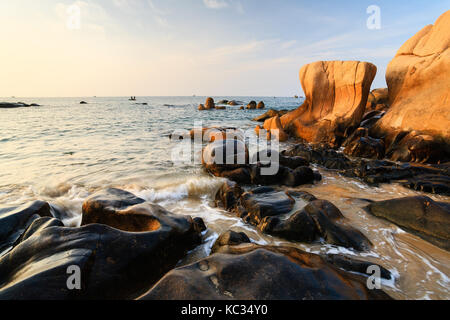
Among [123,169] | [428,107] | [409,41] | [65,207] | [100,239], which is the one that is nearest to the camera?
[100,239]

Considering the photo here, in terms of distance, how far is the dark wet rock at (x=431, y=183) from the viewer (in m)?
4.64

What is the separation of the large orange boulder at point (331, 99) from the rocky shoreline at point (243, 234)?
7.19 ft

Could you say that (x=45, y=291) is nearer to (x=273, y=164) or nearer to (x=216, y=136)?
(x=273, y=164)

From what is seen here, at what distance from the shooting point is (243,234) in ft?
9.38

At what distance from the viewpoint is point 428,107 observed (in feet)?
23.5

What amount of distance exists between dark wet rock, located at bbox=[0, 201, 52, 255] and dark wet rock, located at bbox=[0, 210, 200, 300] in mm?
1153

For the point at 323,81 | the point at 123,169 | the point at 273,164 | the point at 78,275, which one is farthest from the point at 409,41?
the point at 78,275

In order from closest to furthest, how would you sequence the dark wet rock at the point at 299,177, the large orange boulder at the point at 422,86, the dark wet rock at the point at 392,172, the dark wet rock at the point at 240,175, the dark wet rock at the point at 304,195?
the dark wet rock at the point at 304,195 → the dark wet rock at the point at 392,172 → the dark wet rock at the point at 299,177 → the dark wet rock at the point at 240,175 → the large orange boulder at the point at 422,86

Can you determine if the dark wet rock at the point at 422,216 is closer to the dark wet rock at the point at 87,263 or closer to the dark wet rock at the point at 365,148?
the dark wet rock at the point at 87,263

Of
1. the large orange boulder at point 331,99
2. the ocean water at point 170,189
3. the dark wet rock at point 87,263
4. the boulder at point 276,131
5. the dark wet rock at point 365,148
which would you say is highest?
the large orange boulder at point 331,99

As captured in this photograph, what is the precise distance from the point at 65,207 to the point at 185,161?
3930 millimetres

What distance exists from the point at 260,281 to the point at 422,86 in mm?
9915

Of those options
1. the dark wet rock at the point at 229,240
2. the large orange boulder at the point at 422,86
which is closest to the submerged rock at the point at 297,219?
the dark wet rock at the point at 229,240

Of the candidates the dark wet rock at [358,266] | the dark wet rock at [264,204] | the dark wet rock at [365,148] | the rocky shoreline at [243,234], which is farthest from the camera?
the dark wet rock at [365,148]
